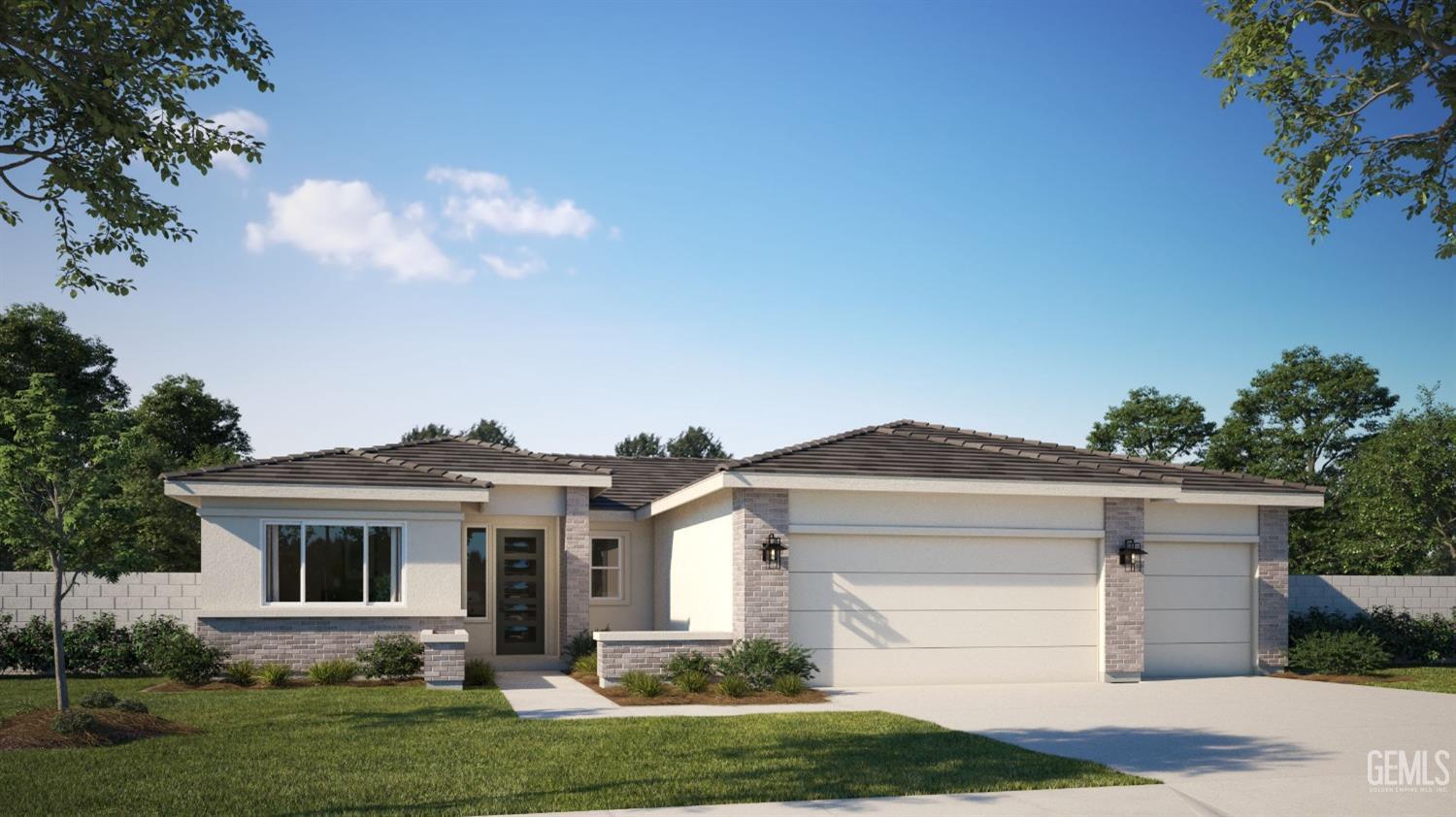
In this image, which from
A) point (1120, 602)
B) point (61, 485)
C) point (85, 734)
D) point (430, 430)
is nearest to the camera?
point (85, 734)

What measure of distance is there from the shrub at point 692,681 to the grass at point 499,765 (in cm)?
233

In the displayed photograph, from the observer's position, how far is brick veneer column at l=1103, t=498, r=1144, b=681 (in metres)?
17.1

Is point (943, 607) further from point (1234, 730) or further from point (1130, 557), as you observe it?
point (1234, 730)

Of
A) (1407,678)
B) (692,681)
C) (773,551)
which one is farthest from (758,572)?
(1407,678)

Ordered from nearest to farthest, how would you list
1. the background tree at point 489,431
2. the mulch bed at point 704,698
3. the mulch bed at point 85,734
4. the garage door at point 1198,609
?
the mulch bed at point 85,734
the mulch bed at point 704,698
the garage door at point 1198,609
the background tree at point 489,431

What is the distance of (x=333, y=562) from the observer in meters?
17.8

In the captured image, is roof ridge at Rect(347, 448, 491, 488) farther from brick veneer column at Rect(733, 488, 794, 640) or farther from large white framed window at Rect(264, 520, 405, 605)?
brick veneer column at Rect(733, 488, 794, 640)

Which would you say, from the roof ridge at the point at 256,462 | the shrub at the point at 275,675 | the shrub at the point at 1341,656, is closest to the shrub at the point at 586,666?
the shrub at the point at 275,675

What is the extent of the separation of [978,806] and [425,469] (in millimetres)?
12439

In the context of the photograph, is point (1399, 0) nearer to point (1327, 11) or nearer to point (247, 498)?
point (1327, 11)

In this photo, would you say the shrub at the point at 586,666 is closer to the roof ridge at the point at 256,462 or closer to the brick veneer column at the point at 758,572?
the brick veneer column at the point at 758,572

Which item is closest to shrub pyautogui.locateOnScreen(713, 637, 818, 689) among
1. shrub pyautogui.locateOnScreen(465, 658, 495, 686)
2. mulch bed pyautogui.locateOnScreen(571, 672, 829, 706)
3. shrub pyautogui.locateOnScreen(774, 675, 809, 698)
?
shrub pyautogui.locateOnScreen(774, 675, 809, 698)

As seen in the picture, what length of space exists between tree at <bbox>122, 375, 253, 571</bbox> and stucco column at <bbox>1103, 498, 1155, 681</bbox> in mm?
23038

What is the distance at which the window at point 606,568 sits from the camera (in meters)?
22.4
